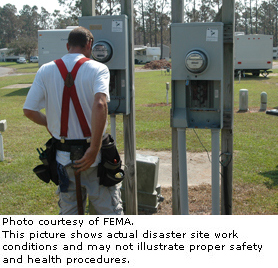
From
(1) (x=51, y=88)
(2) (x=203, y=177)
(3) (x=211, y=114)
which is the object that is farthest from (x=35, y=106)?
(2) (x=203, y=177)

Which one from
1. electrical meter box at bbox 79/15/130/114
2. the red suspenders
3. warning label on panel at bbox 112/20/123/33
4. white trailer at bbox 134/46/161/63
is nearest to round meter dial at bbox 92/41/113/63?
electrical meter box at bbox 79/15/130/114

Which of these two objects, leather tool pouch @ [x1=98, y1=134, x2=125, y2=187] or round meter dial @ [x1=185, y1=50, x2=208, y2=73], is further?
round meter dial @ [x1=185, y1=50, x2=208, y2=73]

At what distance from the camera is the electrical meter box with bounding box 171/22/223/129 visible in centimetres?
323

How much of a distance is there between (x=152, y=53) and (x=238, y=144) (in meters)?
52.9

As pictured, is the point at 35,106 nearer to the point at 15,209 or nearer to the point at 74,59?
the point at 74,59

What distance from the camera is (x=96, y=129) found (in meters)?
2.63

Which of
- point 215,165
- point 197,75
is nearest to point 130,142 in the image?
point 215,165

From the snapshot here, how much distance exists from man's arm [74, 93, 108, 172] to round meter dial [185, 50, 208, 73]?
0.98 metres

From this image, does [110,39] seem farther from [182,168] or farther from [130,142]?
[182,168]

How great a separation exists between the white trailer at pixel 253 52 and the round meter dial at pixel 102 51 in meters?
26.5

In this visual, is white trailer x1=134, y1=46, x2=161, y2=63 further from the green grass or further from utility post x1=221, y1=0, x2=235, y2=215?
utility post x1=221, y1=0, x2=235, y2=215

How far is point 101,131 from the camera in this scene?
265 centimetres

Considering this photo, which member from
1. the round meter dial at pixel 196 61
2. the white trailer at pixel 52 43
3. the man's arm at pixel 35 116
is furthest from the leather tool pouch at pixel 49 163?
the white trailer at pixel 52 43

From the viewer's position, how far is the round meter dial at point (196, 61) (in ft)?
10.5
